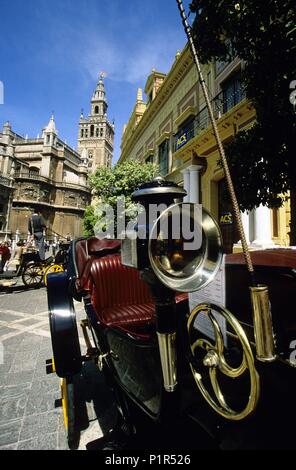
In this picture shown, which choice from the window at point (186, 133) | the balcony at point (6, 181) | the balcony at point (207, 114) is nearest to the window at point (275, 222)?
the balcony at point (207, 114)

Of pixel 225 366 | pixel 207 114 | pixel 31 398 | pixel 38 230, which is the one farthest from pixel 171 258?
pixel 207 114

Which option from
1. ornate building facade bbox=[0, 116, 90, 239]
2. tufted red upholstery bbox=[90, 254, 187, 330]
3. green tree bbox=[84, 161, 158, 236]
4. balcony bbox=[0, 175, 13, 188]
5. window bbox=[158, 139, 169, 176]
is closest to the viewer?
tufted red upholstery bbox=[90, 254, 187, 330]

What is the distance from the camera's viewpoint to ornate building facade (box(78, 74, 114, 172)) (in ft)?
253

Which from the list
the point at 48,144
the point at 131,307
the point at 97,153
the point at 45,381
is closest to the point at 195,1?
the point at 131,307

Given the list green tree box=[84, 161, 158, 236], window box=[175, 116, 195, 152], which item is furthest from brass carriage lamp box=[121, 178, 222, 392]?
green tree box=[84, 161, 158, 236]

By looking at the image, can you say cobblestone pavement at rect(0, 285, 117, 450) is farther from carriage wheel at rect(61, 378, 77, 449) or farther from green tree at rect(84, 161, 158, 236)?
green tree at rect(84, 161, 158, 236)

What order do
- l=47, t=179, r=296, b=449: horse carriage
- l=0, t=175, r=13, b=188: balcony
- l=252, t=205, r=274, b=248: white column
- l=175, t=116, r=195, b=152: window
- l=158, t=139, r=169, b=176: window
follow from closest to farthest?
l=47, t=179, r=296, b=449: horse carriage
l=252, t=205, r=274, b=248: white column
l=175, t=116, r=195, b=152: window
l=158, t=139, r=169, b=176: window
l=0, t=175, r=13, b=188: balcony

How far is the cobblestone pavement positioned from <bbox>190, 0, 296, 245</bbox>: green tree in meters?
3.51

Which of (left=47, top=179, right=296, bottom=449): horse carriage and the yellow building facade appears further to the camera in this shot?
the yellow building facade

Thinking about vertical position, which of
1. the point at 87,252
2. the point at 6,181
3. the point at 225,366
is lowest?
the point at 225,366

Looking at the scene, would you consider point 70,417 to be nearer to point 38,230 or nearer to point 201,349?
point 201,349

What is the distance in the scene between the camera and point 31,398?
2484mm

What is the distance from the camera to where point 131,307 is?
112 inches

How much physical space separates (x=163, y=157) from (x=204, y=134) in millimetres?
7120
